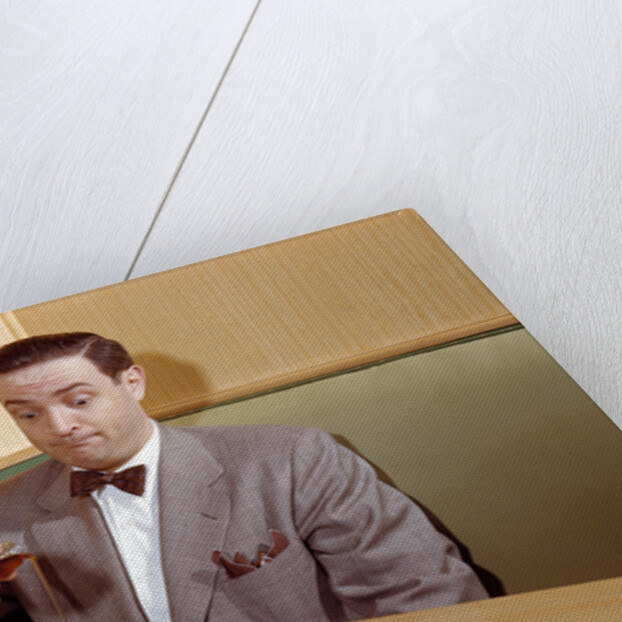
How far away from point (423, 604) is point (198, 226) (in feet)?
1.61

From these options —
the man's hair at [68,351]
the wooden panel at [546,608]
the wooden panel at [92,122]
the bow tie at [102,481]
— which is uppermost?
the wooden panel at [92,122]

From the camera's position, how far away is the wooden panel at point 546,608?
673 mm

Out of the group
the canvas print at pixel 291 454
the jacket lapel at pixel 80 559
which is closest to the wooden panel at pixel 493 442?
the canvas print at pixel 291 454

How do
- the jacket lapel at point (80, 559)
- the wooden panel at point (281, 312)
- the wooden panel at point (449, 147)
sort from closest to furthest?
the jacket lapel at point (80, 559)
the wooden panel at point (281, 312)
the wooden panel at point (449, 147)

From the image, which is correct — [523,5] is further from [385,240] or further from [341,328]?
[341,328]

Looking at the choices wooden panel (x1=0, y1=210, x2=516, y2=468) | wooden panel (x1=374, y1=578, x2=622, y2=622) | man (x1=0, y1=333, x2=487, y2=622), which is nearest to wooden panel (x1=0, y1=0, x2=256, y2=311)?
wooden panel (x1=0, y1=210, x2=516, y2=468)

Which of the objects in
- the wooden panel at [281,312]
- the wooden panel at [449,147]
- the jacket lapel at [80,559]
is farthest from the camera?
the wooden panel at [449,147]

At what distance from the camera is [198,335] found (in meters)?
0.83

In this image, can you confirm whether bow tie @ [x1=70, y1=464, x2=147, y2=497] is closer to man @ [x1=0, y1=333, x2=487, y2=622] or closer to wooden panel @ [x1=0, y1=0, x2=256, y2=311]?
man @ [x1=0, y1=333, x2=487, y2=622]

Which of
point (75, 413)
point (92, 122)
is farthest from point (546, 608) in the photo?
point (92, 122)

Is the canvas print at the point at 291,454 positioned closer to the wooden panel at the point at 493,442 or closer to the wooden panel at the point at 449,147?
the wooden panel at the point at 493,442

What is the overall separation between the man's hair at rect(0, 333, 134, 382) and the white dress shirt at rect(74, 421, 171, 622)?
0.28 ft

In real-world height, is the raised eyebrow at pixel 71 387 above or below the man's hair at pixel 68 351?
below

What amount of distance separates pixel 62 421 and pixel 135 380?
0.25 feet
